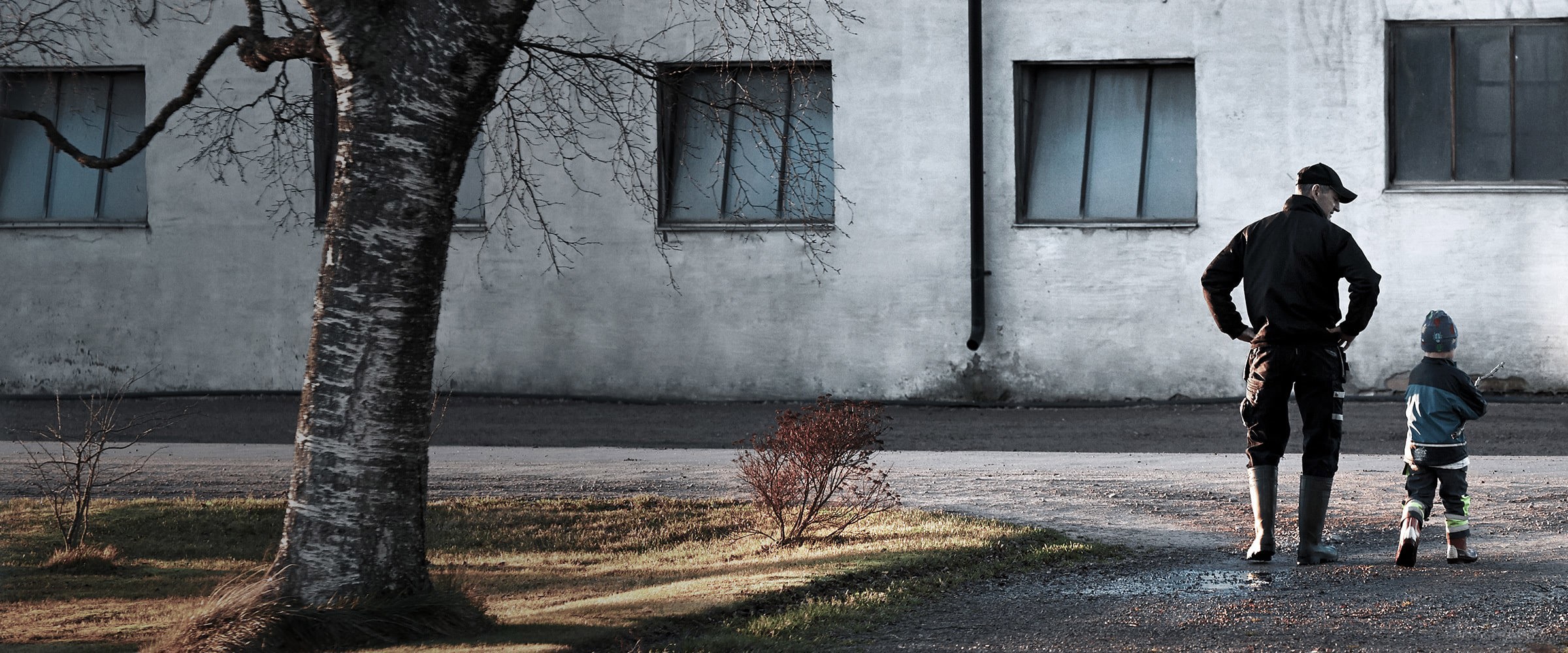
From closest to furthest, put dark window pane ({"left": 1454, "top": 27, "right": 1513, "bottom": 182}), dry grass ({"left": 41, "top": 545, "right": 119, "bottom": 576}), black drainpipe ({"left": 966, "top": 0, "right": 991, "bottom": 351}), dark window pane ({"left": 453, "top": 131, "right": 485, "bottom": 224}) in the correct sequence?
dry grass ({"left": 41, "top": 545, "right": 119, "bottom": 576})
dark window pane ({"left": 1454, "top": 27, "right": 1513, "bottom": 182})
black drainpipe ({"left": 966, "top": 0, "right": 991, "bottom": 351})
dark window pane ({"left": 453, "top": 131, "right": 485, "bottom": 224})

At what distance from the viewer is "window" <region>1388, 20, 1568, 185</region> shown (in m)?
15.5

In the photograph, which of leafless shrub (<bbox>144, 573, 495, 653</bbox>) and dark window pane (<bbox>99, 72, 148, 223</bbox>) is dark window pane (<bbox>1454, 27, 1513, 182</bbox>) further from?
dark window pane (<bbox>99, 72, 148, 223</bbox>)

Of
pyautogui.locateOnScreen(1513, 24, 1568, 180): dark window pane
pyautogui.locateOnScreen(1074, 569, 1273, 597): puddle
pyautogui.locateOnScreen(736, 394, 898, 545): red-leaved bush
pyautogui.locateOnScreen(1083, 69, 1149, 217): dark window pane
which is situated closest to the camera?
pyautogui.locateOnScreen(1074, 569, 1273, 597): puddle

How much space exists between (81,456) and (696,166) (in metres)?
9.46

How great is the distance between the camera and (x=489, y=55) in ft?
19.5

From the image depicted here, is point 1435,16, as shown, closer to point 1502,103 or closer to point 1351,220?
point 1502,103

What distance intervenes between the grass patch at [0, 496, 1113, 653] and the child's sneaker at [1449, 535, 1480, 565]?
161cm

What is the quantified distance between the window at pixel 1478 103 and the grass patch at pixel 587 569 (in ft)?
31.7

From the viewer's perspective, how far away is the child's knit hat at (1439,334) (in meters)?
6.95

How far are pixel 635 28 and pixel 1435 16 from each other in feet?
27.7

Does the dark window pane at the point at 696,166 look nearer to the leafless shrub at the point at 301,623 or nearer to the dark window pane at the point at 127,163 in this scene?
the dark window pane at the point at 127,163

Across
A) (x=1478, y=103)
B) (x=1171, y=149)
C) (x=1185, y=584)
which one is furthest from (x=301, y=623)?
(x=1478, y=103)

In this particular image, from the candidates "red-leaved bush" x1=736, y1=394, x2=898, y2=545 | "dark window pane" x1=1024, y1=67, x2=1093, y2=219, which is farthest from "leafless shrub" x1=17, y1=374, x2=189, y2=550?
"dark window pane" x1=1024, y1=67, x2=1093, y2=219

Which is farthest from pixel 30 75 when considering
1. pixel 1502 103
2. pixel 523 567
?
pixel 1502 103
